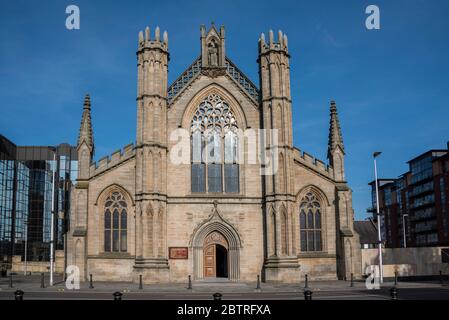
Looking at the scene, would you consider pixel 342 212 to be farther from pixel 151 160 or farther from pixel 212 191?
pixel 151 160

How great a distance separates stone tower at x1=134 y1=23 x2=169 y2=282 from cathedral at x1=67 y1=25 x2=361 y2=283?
8 centimetres

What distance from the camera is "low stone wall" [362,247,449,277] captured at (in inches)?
1593

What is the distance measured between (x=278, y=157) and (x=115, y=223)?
12991mm

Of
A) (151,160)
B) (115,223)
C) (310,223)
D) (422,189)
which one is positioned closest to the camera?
(151,160)

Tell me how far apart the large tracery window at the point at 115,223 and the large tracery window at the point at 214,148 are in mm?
5556

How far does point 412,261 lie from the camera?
40.8 meters

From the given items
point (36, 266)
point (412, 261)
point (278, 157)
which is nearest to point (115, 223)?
point (278, 157)

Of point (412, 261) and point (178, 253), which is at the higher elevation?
point (178, 253)

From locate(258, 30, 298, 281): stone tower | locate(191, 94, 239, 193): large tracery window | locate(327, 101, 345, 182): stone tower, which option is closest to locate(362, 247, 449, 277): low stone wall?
locate(327, 101, 345, 182): stone tower

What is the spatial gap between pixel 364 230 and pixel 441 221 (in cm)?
1928

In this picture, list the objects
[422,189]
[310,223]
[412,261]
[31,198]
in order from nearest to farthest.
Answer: [310,223], [412,261], [31,198], [422,189]

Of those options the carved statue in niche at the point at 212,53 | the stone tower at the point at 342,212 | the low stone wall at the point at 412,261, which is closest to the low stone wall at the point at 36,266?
the carved statue in niche at the point at 212,53

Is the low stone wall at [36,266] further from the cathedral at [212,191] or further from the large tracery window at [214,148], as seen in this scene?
the large tracery window at [214,148]
